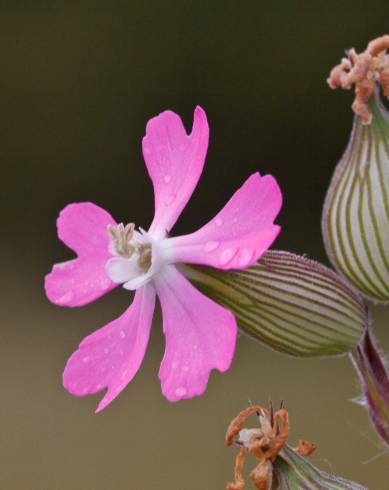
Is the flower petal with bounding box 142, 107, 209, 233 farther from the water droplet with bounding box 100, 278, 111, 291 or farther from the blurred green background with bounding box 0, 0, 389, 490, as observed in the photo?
the blurred green background with bounding box 0, 0, 389, 490

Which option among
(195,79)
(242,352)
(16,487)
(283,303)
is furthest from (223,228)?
(195,79)

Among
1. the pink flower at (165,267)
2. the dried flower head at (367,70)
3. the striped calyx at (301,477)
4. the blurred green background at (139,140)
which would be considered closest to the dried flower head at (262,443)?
the striped calyx at (301,477)

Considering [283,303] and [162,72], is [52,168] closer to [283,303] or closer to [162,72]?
[162,72]

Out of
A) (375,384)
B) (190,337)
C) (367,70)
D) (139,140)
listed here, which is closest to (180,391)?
(190,337)

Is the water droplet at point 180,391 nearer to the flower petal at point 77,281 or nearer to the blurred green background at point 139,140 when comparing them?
the flower petal at point 77,281

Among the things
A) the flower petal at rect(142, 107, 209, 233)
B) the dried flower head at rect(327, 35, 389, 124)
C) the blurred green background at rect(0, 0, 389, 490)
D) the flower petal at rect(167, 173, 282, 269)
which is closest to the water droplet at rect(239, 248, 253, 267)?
the flower petal at rect(167, 173, 282, 269)

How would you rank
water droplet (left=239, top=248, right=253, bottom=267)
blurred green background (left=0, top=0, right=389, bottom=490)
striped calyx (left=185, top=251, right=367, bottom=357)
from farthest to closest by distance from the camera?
1. blurred green background (left=0, top=0, right=389, bottom=490)
2. striped calyx (left=185, top=251, right=367, bottom=357)
3. water droplet (left=239, top=248, right=253, bottom=267)
